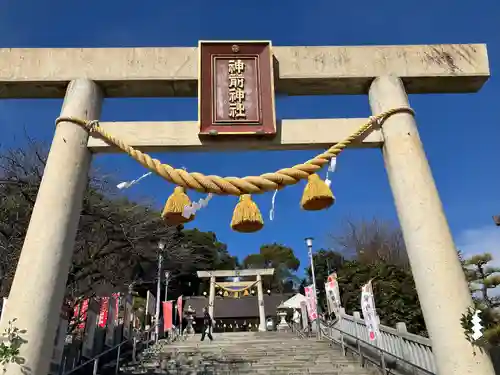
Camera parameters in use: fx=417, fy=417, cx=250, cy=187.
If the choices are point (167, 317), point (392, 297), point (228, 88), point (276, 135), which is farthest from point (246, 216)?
point (167, 317)

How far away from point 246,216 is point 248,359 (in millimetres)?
10385

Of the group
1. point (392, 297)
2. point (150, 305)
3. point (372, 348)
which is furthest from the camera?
point (150, 305)

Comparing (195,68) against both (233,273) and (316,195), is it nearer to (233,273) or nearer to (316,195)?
(316,195)

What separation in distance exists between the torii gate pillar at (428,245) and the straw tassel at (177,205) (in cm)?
179

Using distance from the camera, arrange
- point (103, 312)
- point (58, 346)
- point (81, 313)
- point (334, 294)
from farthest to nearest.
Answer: point (334, 294), point (81, 313), point (103, 312), point (58, 346)

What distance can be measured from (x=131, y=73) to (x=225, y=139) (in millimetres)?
1138

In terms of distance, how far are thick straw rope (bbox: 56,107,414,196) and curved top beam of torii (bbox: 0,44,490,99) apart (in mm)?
686

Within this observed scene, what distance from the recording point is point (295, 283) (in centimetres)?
4162

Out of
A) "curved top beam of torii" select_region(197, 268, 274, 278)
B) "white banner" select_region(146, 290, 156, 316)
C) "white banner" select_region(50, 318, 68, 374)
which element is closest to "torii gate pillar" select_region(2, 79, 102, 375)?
"white banner" select_region(50, 318, 68, 374)

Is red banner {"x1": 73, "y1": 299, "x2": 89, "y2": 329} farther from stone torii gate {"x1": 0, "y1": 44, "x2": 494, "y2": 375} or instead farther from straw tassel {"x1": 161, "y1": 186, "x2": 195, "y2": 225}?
straw tassel {"x1": 161, "y1": 186, "x2": 195, "y2": 225}

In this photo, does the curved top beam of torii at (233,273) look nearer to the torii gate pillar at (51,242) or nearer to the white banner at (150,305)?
the white banner at (150,305)

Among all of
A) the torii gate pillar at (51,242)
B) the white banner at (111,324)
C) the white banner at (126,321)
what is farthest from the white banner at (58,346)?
the white banner at (126,321)

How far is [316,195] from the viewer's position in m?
3.42

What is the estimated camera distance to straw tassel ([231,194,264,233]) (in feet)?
11.1
